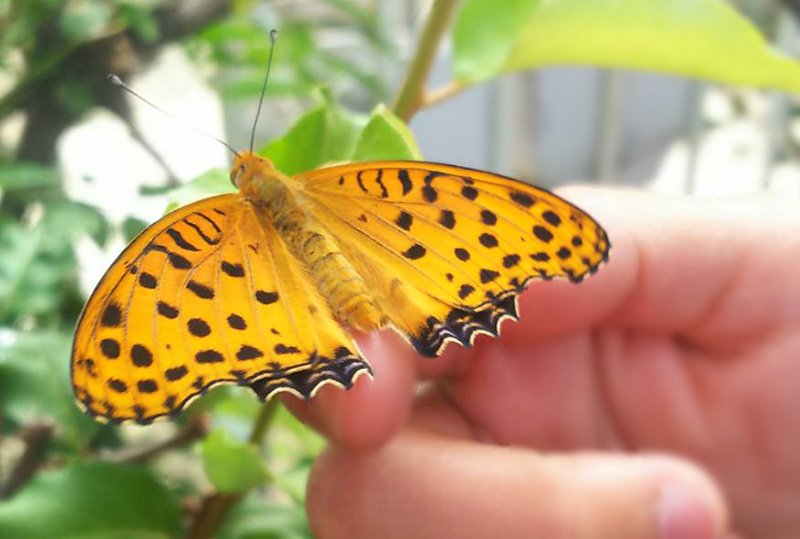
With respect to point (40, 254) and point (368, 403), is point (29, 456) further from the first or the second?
point (368, 403)

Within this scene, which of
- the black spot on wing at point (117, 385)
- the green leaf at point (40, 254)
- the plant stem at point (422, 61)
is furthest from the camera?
the green leaf at point (40, 254)

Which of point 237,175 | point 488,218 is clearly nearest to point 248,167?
point 237,175

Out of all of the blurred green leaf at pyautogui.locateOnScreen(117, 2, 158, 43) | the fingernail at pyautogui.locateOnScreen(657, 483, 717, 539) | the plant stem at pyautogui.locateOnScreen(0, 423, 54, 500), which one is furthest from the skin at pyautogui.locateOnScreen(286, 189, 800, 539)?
the blurred green leaf at pyautogui.locateOnScreen(117, 2, 158, 43)

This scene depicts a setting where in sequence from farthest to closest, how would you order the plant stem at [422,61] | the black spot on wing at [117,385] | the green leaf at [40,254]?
1. the green leaf at [40,254]
2. the plant stem at [422,61]
3. the black spot on wing at [117,385]

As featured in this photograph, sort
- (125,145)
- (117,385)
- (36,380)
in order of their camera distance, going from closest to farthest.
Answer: (117,385) < (36,380) < (125,145)

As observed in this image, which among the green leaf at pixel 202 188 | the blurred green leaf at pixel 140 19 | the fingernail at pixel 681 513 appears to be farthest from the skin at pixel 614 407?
the blurred green leaf at pixel 140 19

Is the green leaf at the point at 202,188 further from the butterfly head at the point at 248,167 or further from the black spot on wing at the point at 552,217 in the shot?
the black spot on wing at the point at 552,217

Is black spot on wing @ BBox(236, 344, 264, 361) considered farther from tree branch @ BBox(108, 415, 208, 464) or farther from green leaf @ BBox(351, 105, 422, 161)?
tree branch @ BBox(108, 415, 208, 464)
